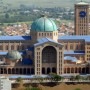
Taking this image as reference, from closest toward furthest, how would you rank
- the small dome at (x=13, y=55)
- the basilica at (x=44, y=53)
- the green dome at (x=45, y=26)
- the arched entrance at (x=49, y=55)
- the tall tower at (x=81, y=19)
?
the basilica at (x=44, y=53) → the arched entrance at (x=49, y=55) → the small dome at (x=13, y=55) → the green dome at (x=45, y=26) → the tall tower at (x=81, y=19)

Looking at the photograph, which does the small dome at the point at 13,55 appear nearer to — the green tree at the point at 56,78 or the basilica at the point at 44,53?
the basilica at the point at 44,53

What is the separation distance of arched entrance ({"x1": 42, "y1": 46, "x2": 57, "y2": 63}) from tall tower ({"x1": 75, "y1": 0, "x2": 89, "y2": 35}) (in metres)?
24.3

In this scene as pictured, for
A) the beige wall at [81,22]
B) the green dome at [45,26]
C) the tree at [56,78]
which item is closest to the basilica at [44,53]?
the green dome at [45,26]

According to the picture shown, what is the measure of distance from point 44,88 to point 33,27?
16.3m

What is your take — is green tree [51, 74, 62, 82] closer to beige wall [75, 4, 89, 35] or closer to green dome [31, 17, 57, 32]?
green dome [31, 17, 57, 32]

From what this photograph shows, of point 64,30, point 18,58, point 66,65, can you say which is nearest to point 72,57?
point 66,65

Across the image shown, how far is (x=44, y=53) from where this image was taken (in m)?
99.2

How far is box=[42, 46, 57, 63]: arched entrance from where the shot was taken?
99000 mm

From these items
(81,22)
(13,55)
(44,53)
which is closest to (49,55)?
(44,53)

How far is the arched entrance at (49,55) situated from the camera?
99.0 meters

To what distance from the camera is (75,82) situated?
94.5 meters

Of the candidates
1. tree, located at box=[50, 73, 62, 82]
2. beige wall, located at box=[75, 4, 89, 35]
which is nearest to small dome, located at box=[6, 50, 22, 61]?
tree, located at box=[50, 73, 62, 82]

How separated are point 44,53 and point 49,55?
97 cm

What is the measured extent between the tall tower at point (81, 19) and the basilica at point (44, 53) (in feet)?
43.4
